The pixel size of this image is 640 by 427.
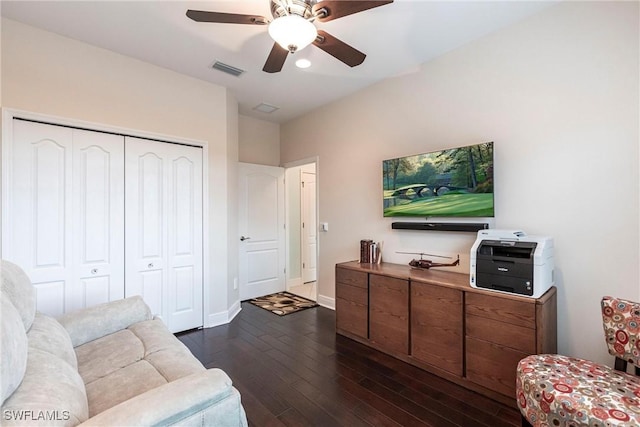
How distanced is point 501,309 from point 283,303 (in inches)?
115

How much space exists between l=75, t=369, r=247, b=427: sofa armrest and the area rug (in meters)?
2.63

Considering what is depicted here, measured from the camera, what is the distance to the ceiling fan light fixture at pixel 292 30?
5.40ft

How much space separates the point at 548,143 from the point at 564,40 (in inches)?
29.9

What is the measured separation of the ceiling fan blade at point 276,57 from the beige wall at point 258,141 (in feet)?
7.50

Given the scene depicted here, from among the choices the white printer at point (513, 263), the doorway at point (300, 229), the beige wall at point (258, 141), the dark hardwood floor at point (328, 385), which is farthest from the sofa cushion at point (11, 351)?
the doorway at point (300, 229)

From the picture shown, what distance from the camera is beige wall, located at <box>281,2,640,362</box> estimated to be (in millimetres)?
1952

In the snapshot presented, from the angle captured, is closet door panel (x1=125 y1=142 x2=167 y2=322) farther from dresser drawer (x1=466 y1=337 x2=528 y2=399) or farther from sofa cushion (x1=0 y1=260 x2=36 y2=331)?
dresser drawer (x1=466 y1=337 x2=528 y2=399)

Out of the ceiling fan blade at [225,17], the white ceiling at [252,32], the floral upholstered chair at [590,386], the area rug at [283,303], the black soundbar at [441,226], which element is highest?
the white ceiling at [252,32]

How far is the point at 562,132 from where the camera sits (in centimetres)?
218

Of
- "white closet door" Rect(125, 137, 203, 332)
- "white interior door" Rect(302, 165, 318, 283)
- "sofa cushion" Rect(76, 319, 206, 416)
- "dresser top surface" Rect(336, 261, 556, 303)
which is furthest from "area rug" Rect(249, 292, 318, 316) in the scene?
"sofa cushion" Rect(76, 319, 206, 416)

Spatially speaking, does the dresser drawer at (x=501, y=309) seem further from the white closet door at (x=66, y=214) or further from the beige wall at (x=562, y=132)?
the white closet door at (x=66, y=214)

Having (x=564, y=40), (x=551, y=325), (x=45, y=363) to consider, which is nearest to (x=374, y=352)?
(x=551, y=325)

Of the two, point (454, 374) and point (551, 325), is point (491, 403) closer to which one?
point (454, 374)

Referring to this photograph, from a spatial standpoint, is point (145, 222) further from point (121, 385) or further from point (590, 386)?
point (590, 386)
